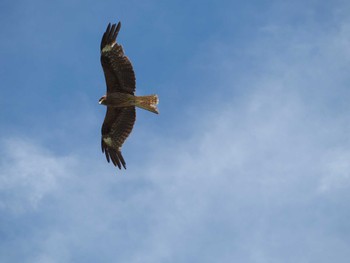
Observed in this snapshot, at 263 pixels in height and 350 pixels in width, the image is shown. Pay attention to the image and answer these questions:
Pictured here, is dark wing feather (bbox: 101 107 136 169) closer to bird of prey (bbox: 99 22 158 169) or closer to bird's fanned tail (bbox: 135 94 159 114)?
bird of prey (bbox: 99 22 158 169)

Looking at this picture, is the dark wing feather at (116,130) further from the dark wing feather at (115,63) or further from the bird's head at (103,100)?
the dark wing feather at (115,63)

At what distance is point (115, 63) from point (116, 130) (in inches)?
83.7

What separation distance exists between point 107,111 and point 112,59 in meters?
1.69

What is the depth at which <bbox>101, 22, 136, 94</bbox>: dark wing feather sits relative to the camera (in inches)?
727

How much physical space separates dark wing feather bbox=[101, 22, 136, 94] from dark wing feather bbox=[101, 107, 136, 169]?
100 centimetres

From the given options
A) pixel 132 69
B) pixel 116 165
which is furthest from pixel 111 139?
pixel 132 69

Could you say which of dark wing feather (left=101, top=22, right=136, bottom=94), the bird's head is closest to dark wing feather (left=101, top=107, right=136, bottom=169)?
the bird's head

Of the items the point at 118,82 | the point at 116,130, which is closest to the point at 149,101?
the point at 118,82

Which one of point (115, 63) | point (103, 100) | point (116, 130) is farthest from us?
point (116, 130)

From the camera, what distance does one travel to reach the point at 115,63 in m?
18.5

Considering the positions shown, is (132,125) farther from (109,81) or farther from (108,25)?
(108,25)

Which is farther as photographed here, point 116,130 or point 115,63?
point 116,130

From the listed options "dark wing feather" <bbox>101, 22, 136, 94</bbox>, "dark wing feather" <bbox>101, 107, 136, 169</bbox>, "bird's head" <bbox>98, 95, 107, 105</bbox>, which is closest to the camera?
"dark wing feather" <bbox>101, 22, 136, 94</bbox>

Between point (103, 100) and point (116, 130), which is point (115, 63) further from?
point (116, 130)
